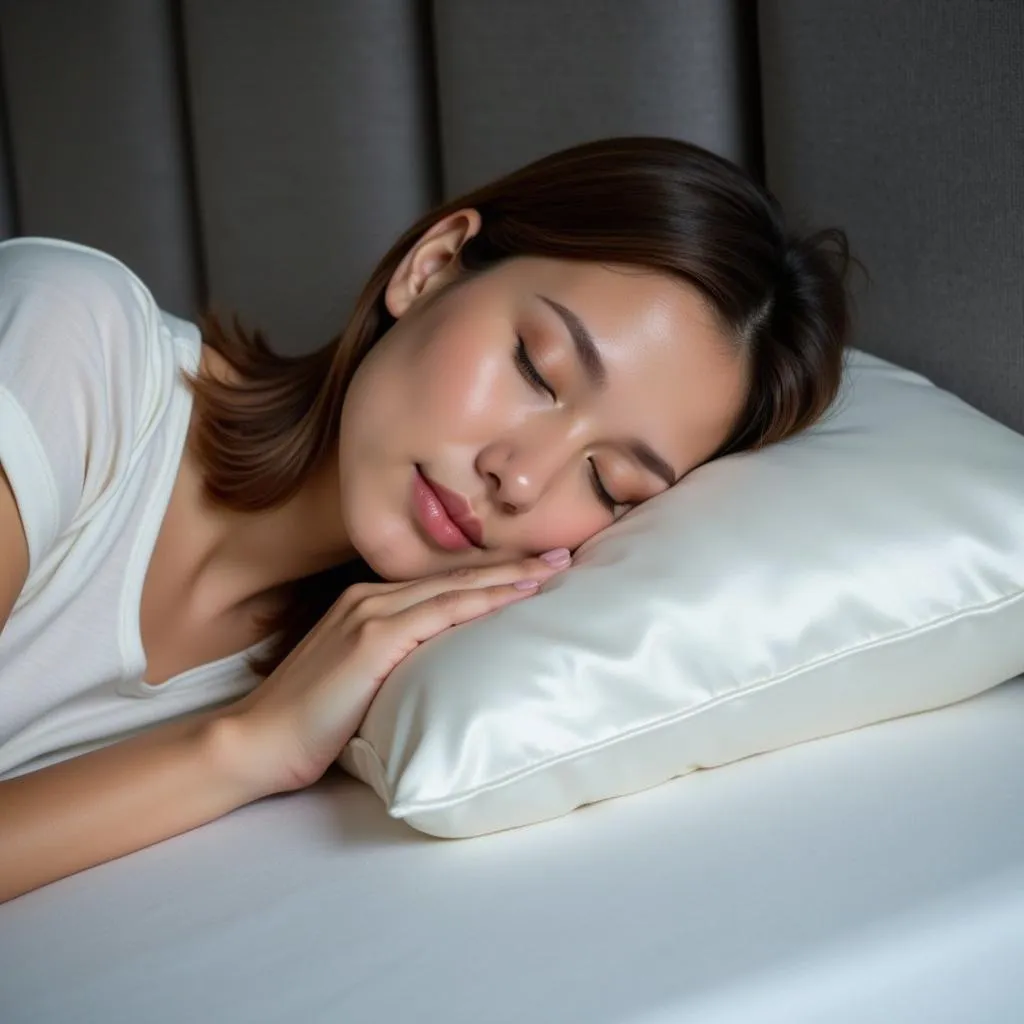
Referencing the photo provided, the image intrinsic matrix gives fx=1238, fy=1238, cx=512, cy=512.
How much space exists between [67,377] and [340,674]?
34 centimetres

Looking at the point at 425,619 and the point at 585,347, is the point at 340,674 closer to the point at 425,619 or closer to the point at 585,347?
the point at 425,619

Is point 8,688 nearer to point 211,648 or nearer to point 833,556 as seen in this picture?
point 211,648

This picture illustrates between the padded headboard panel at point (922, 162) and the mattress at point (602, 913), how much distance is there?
46 cm

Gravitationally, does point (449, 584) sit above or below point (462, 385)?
below

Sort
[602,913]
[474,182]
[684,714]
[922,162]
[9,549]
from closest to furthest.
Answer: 1. [602,913]
2. [684,714]
3. [9,549]
4. [922,162]
5. [474,182]

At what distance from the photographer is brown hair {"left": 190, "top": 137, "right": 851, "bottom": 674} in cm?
109

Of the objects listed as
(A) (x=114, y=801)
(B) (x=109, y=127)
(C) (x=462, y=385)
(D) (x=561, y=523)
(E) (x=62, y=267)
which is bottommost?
(A) (x=114, y=801)

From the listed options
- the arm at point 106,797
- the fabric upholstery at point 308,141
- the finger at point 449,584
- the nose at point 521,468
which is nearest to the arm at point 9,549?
the arm at point 106,797

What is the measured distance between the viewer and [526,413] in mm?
1000

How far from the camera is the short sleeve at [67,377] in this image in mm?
961

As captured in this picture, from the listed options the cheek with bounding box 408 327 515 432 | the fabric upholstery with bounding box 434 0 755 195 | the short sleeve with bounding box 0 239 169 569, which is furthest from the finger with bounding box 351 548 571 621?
the fabric upholstery with bounding box 434 0 755 195

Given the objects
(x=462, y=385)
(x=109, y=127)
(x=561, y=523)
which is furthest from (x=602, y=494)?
(x=109, y=127)

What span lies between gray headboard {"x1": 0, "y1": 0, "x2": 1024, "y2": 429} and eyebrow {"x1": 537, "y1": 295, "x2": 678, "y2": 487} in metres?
0.37

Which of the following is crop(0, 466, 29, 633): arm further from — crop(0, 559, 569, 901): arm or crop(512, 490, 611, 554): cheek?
crop(512, 490, 611, 554): cheek
